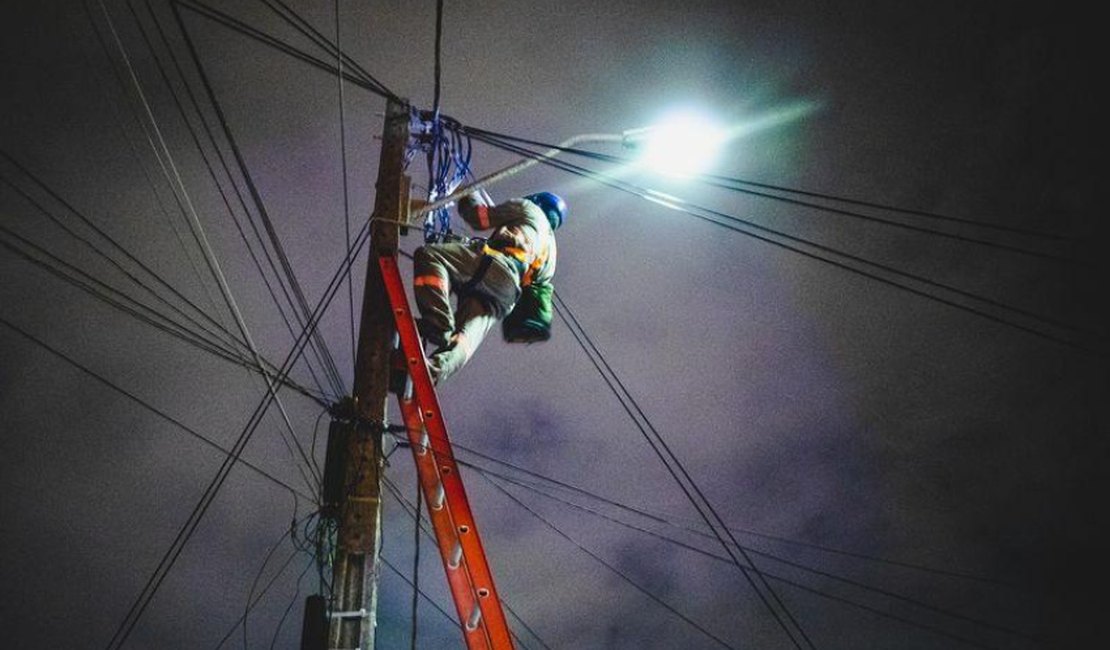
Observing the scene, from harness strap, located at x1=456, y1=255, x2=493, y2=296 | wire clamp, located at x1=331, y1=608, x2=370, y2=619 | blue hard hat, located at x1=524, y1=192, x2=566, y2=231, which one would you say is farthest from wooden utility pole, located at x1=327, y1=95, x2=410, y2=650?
blue hard hat, located at x1=524, y1=192, x2=566, y2=231

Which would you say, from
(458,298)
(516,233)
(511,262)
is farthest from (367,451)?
(516,233)

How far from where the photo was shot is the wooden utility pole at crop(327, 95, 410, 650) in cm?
397

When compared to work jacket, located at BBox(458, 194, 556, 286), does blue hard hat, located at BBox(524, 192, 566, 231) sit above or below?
above

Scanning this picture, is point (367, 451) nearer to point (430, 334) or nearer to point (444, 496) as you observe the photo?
point (444, 496)

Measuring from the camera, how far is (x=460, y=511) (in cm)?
417

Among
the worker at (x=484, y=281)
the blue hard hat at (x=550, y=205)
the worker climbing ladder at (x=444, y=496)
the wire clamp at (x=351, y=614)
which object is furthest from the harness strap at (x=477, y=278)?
the wire clamp at (x=351, y=614)

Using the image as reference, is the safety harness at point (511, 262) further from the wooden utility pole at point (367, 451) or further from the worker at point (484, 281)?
the wooden utility pole at point (367, 451)

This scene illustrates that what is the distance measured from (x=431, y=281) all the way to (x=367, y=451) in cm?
151

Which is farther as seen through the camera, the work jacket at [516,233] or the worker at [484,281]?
the work jacket at [516,233]

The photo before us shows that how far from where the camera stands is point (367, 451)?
Result: 4.47 meters

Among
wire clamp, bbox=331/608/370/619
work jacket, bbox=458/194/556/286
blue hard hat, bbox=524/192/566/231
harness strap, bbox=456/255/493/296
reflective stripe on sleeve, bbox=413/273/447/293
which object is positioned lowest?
wire clamp, bbox=331/608/370/619

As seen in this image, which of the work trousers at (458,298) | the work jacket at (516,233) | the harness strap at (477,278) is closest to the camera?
the work trousers at (458,298)

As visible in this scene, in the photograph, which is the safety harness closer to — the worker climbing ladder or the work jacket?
the work jacket

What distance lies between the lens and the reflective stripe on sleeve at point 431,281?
5.18 m
